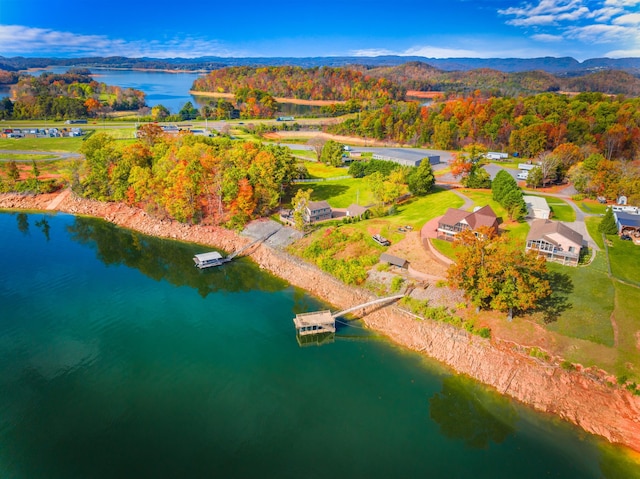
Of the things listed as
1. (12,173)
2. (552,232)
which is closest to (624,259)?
(552,232)

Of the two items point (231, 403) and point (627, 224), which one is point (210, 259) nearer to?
point (231, 403)

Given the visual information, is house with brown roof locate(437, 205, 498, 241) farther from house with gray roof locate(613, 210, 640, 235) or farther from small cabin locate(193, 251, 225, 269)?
small cabin locate(193, 251, 225, 269)

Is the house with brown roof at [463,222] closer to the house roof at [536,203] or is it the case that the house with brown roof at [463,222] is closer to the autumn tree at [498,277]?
the house roof at [536,203]

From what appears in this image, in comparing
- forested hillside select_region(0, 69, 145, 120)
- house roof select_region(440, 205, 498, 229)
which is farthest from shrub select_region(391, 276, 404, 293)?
forested hillside select_region(0, 69, 145, 120)

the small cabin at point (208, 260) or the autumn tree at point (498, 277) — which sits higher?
the autumn tree at point (498, 277)

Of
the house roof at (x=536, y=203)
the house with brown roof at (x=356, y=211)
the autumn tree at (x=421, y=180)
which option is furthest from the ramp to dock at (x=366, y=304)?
the autumn tree at (x=421, y=180)

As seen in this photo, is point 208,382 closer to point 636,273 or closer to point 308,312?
point 308,312
